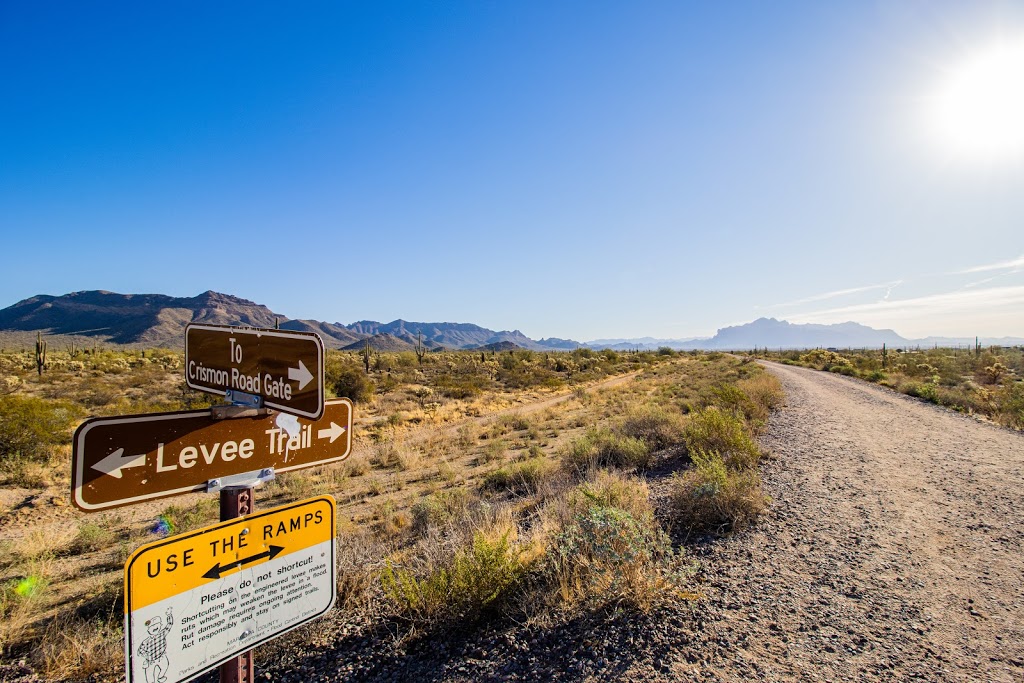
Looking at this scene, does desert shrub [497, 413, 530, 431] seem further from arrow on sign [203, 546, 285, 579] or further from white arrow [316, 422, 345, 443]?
arrow on sign [203, 546, 285, 579]

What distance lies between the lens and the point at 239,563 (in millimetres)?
1997

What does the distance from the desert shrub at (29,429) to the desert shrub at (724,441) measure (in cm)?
1586

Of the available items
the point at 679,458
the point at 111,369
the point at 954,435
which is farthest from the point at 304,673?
the point at 111,369

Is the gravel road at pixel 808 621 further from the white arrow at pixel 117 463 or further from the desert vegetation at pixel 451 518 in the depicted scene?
the white arrow at pixel 117 463

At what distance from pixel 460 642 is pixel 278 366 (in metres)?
2.80

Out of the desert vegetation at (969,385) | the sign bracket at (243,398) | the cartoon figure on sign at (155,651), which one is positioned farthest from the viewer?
the desert vegetation at (969,385)

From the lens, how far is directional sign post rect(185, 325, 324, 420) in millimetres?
2100

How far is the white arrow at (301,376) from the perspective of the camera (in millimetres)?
2105

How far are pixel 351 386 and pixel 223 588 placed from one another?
954 inches

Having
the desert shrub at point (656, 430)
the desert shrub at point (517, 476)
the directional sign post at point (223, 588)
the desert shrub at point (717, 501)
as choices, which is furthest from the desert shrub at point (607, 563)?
the desert shrub at point (656, 430)

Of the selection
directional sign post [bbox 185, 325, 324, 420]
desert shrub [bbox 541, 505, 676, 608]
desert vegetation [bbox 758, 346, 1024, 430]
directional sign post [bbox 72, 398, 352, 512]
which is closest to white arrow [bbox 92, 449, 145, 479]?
directional sign post [bbox 72, 398, 352, 512]

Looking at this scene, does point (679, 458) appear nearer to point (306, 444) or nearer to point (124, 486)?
point (306, 444)

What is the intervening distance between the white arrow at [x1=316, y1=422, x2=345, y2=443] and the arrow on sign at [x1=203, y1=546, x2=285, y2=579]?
2.13ft

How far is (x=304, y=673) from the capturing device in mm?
3502
